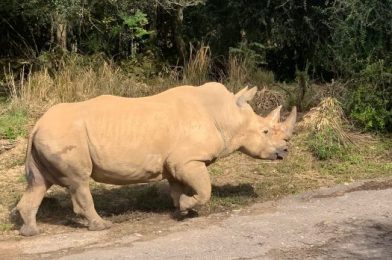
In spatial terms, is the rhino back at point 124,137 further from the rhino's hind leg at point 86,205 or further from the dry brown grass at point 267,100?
the dry brown grass at point 267,100

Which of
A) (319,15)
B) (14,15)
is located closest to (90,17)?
(14,15)

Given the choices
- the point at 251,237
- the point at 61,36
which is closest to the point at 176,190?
the point at 251,237

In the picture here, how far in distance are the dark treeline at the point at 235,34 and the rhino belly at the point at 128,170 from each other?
511cm

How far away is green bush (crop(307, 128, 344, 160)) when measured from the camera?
31.6 ft

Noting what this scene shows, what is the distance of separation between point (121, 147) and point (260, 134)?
63.3 inches

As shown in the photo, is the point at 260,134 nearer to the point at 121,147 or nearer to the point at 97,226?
the point at 121,147

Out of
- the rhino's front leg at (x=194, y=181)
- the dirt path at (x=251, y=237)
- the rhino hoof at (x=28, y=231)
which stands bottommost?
the rhino hoof at (x=28, y=231)

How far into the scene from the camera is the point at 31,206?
679 cm

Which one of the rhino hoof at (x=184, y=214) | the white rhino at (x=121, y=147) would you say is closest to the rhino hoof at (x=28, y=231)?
the white rhino at (x=121, y=147)

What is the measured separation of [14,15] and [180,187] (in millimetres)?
10074

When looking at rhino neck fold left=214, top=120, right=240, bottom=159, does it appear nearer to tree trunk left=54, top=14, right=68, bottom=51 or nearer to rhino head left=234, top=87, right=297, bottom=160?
rhino head left=234, top=87, right=297, bottom=160

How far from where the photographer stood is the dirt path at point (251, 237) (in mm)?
5902

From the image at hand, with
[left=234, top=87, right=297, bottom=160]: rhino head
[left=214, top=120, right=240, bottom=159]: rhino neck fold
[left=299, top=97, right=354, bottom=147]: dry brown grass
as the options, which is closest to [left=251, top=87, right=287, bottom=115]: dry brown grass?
[left=299, top=97, right=354, bottom=147]: dry brown grass

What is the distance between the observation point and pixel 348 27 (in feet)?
39.8
